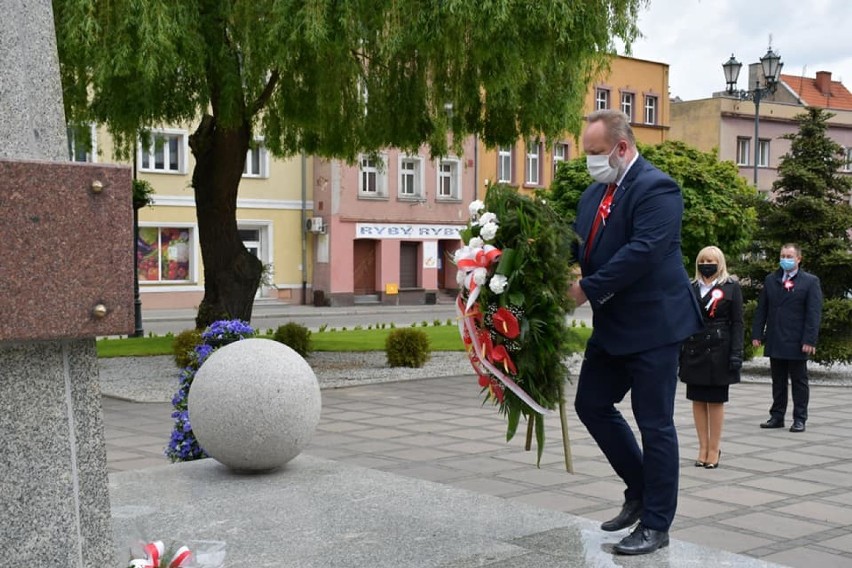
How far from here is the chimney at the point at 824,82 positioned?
67.2 meters

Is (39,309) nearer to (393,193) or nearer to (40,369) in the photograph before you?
(40,369)

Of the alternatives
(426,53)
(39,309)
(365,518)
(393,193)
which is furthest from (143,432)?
(393,193)

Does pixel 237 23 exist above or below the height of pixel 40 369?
above

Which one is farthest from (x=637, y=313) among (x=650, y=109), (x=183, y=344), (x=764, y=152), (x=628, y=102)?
(x=764, y=152)

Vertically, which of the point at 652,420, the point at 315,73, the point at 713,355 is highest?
the point at 315,73

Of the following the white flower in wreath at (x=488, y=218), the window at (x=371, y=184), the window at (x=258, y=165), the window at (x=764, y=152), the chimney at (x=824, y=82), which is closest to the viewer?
the white flower in wreath at (x=488, y=218)

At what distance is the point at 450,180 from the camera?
4794 cm

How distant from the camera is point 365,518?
6.19 m

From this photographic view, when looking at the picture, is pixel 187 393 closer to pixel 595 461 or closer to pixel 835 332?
pixel 595 461

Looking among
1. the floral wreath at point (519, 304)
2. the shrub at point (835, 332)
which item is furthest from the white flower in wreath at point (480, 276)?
the shrub at point (835, 332)

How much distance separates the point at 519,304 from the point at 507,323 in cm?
12

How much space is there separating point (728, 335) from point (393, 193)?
3645 centimetres

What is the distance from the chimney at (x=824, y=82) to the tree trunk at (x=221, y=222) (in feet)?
187

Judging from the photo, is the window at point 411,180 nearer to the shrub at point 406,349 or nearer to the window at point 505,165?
the window at point 505,165
